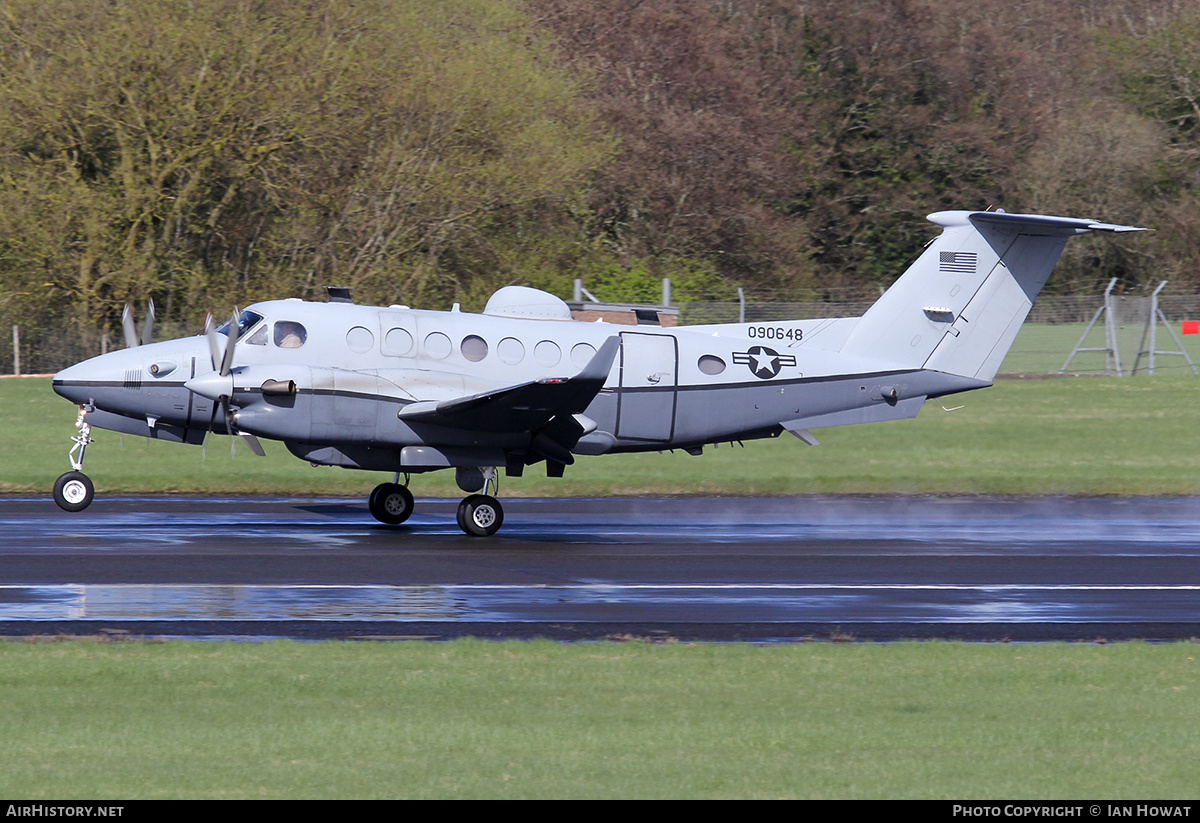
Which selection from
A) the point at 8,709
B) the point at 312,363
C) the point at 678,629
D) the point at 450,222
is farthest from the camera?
the point at 450,222

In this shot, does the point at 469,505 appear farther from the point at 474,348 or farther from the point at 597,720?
the point at 597,720

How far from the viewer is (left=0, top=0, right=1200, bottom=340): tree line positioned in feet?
112

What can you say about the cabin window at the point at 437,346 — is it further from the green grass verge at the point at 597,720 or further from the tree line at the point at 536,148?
the tree line at the point at 536,148

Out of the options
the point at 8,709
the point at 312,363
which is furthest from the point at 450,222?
the point at 8,709

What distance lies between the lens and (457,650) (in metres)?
10.1

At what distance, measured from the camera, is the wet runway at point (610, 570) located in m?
11.5

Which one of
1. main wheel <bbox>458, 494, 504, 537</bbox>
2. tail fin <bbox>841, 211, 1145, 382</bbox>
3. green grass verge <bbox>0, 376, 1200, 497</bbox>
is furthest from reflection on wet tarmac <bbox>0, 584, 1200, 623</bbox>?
green grass verge <bbox>0, 376, 1200, 497</bbox>

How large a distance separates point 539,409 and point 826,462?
9651mm

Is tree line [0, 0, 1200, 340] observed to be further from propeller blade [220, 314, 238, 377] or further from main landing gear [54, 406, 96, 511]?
propeller blade [220, 314, 238, 377]

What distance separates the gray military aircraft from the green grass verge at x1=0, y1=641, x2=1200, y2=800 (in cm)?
636

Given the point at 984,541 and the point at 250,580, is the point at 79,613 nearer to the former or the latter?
the point at 250,580

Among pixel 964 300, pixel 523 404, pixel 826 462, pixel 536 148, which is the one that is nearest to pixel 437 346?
pixel 523 404

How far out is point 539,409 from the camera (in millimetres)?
16328
